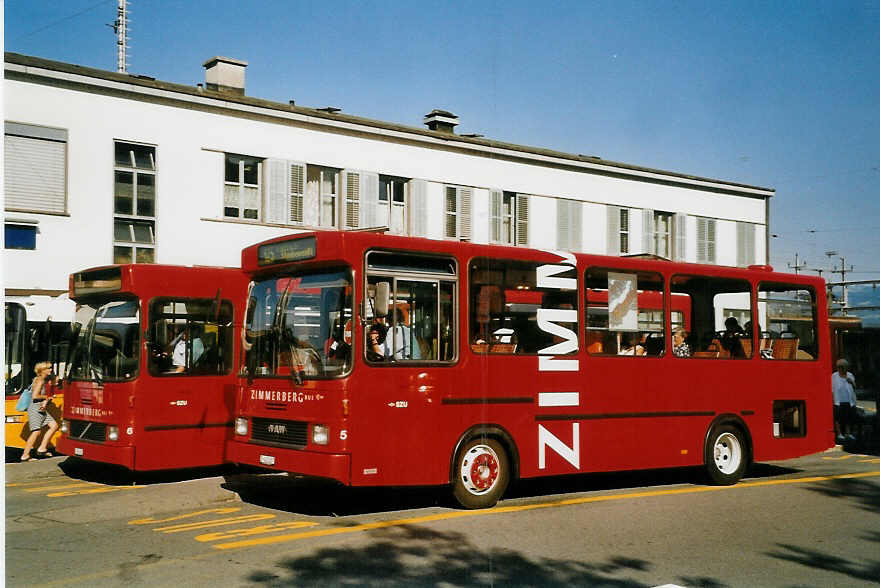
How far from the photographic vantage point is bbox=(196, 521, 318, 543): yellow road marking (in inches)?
360

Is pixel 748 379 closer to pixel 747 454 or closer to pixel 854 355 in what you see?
pixel 747 454

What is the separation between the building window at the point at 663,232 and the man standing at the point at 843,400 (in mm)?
16878

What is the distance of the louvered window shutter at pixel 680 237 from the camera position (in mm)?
38359

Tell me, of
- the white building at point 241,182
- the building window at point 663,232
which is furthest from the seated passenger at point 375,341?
the building window at point 663,232

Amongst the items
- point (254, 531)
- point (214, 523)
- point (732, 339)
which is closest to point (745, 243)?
point (732, 339)

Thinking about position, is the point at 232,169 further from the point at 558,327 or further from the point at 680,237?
the point at 680,237

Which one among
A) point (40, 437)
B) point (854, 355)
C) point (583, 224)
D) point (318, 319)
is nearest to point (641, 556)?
point (318, 319)

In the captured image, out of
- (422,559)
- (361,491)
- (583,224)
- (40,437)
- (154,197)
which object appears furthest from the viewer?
(583,224)

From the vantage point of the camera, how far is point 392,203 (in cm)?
3161

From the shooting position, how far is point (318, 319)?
1037cm

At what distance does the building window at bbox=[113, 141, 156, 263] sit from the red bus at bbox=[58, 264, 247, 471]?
12.3 metres

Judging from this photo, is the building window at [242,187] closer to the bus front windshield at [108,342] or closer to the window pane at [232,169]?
the window pane at [232,169]

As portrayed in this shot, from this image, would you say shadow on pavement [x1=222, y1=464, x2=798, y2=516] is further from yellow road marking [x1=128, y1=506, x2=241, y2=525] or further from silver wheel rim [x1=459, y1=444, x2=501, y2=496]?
yellow road marking [x1=128, y1=506, x2=241, y2=525]

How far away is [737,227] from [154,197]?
25072 mm
